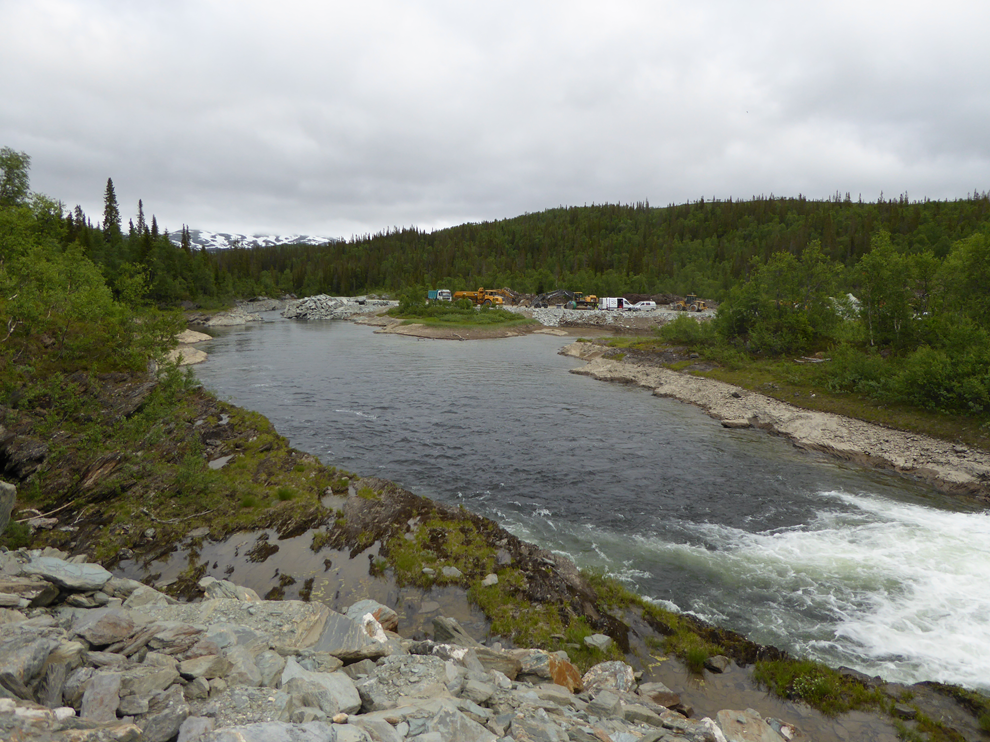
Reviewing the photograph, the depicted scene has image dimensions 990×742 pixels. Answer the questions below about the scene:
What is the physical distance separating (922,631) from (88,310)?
37.0 m

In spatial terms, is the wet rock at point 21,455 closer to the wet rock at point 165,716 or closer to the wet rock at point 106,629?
the wet rock at point 106,629

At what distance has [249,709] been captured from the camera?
232 inches

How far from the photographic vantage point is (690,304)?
127 metres

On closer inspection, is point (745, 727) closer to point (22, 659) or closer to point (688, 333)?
point (22, 659)

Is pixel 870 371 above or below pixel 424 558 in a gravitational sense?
above

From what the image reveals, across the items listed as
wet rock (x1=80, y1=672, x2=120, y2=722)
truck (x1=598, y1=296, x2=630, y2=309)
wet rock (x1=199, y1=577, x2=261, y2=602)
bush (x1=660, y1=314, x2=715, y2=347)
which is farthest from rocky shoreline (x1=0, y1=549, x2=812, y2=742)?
truck (x1=598, y1=296, x2=630, y2=309)

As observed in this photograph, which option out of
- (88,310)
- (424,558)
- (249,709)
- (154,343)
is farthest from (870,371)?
(88,310)

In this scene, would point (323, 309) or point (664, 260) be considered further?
point (664, 260)

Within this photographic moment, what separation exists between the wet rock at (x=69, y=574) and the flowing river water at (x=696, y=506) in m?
11.4

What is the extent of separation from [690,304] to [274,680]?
440 feet

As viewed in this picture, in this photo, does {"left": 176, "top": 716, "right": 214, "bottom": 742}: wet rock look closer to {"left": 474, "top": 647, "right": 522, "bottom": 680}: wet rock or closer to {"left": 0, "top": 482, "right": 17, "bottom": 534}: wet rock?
{"left": 474, "top": 647, "right": 522, "bottom": 680}: wet rock

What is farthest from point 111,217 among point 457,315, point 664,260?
point 664,260

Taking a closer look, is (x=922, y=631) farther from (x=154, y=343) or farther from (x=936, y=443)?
(x=154, y=343)

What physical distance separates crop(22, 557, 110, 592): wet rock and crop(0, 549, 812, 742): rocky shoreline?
4cm
